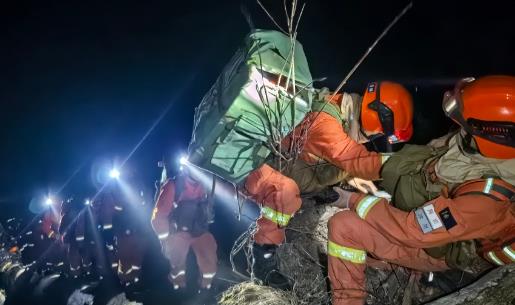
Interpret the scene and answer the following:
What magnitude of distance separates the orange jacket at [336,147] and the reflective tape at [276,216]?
0.69 m

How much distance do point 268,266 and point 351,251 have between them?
1215 mm

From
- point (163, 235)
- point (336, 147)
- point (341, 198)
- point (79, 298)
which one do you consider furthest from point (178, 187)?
point (79, 298)

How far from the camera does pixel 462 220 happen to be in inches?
87.0

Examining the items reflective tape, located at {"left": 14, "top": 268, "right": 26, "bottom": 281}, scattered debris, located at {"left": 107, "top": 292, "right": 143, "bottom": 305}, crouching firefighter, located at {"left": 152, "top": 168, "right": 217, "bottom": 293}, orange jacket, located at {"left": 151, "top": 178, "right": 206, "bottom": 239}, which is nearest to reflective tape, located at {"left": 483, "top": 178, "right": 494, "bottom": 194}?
crouching firefighter, located at {"left": 152, "top": 168, "right": 217, "bottom": 293}

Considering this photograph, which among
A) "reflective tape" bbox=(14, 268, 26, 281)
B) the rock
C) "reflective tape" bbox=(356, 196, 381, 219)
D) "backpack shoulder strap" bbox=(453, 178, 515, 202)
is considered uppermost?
"reflective tape" bbox=(356, 196, 381, 219)

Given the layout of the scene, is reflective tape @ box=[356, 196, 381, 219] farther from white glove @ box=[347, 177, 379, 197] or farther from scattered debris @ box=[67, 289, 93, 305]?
scattered debris @ box=[67, 289, 93, 305]

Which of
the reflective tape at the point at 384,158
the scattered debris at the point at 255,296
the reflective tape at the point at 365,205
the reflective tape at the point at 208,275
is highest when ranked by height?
the reflective tape at the point at 384,158

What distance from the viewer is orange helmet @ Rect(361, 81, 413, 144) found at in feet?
11.6

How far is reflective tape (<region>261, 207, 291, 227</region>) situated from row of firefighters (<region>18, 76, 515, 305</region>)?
10mm

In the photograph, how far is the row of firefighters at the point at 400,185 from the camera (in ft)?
7.30

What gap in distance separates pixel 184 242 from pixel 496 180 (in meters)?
4.47

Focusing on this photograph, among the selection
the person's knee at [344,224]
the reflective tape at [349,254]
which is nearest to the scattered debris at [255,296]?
the reflective tape at [349,254]

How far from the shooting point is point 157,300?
18.6 ft

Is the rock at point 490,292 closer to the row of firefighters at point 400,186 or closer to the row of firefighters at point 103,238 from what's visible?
the row of firefighters at point 400,186
